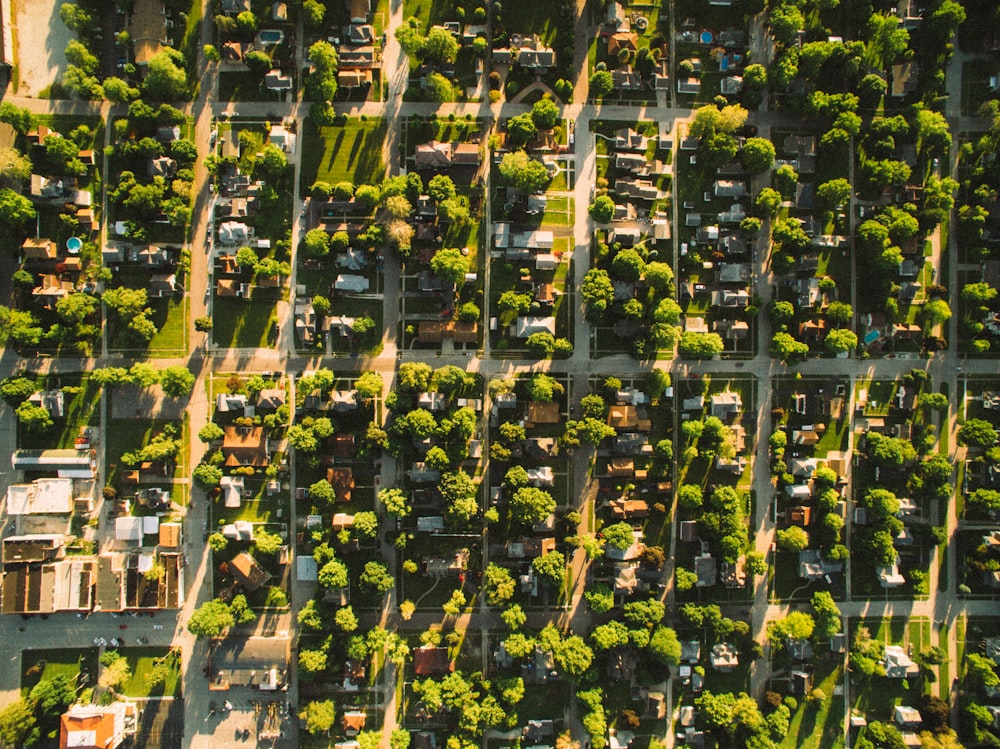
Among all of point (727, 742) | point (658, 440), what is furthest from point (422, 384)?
point (727, 742)

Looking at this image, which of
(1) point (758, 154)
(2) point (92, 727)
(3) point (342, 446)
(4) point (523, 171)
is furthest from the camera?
(3) point (342, 446)

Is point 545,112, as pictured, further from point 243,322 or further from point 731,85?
point 243,322

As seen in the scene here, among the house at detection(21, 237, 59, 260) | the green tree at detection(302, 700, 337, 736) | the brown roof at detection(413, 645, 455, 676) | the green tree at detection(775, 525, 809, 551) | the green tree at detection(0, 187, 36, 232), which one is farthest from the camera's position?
the green tree at detection(775, 525, 809, 551)

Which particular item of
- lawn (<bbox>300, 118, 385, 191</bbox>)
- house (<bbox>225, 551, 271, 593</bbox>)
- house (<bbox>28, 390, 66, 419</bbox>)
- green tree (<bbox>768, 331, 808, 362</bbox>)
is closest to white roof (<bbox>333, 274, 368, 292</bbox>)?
lawn (<bbox>300, 118, 385, 191</bbox>)

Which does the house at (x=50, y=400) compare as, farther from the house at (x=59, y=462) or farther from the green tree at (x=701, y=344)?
the green tree at (x=701, y=344)

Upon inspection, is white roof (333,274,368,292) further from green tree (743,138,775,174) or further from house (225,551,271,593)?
green tree (743,138,775,174)

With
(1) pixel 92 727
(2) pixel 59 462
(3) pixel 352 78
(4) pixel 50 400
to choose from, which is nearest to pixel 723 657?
(1) pixel 92 727

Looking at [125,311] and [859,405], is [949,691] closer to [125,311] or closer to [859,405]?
[859,405]
